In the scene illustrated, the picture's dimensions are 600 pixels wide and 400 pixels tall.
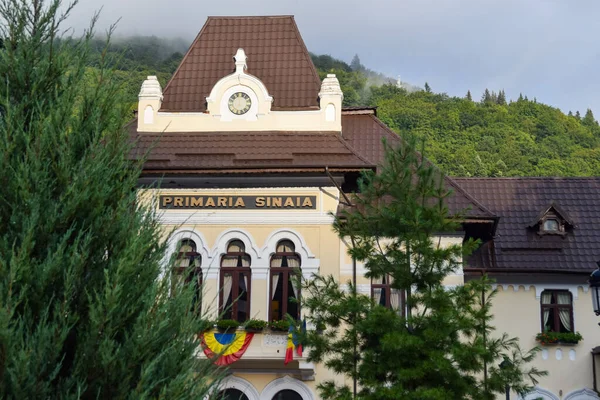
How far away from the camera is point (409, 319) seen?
13.9 meters

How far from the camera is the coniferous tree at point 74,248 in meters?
6.89

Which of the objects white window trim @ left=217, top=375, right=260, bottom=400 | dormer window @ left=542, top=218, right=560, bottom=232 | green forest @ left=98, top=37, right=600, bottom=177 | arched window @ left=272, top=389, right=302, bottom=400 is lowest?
arched window @ left=272, top=389, right=302, bottom=400

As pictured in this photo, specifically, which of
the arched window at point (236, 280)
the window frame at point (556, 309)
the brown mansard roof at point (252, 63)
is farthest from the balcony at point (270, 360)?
the window frame at point (556, 309)

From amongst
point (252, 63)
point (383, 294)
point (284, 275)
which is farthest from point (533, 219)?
point (252, 63)

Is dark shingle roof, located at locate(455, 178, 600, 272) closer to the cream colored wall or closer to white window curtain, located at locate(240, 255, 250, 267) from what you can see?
the cream colored wall

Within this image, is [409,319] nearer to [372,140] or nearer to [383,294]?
[383,294]

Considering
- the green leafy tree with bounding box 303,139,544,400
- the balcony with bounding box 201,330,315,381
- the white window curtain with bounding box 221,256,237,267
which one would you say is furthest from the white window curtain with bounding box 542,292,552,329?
the white window curtain with bounding box 221,256,237,267

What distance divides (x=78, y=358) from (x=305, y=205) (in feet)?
45.8

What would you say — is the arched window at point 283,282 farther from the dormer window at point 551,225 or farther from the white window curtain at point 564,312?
the dormer window at point 551,225

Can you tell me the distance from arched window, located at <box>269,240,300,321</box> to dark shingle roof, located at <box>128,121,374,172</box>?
2.27 meters

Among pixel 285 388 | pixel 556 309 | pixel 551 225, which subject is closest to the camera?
pixel 285 388

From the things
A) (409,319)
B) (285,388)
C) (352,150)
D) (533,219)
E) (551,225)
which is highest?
(352,150)

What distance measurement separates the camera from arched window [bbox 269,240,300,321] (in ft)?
66.6

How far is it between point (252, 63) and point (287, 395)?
33.0 feet
